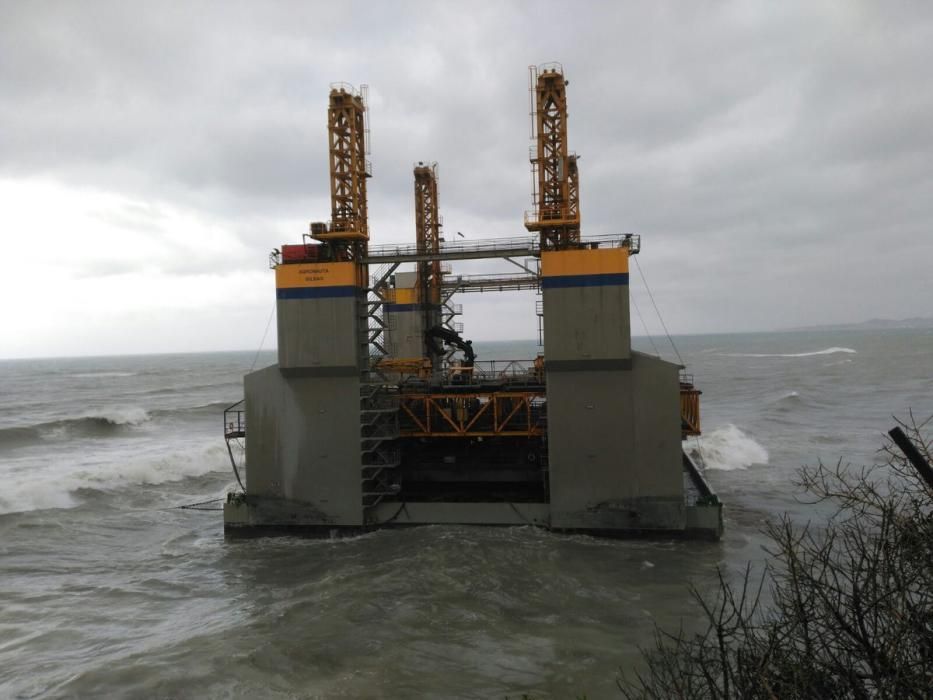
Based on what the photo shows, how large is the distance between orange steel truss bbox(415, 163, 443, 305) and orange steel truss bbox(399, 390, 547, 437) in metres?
12.3

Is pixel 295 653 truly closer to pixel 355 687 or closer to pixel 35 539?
pixel 355 687

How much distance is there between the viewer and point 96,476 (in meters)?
32.4

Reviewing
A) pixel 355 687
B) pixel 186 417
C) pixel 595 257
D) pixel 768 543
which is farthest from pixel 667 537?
pixel 186 417

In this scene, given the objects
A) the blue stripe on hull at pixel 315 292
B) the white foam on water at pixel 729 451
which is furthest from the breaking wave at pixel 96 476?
the white foam on water at pixel 729 451

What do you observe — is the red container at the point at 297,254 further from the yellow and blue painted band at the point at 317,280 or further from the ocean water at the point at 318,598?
the ocean water at the point at 318,598

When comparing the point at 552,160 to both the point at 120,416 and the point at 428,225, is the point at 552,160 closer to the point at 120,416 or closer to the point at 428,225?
the point at 428,225

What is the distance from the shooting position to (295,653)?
14.0m

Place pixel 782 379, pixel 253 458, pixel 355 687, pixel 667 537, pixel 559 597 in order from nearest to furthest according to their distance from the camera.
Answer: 1. pixel 355 687
2. pixel 559 597
3. pixel 667 537
4. pixel 253 458
5. pixel 782 379

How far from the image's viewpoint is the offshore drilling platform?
2000 centimetres

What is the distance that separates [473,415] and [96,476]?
68.0 feet

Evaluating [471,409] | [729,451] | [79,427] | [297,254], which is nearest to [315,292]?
[297,254]

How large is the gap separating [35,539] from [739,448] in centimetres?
3354

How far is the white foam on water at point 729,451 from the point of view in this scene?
33844 millimetres

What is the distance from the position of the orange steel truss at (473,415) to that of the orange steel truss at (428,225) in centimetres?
1232
